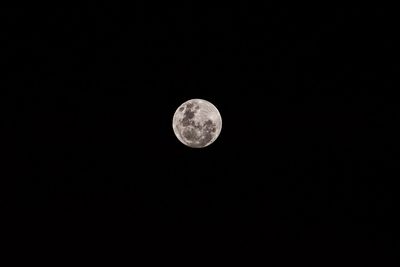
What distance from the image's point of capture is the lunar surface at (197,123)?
4.96m

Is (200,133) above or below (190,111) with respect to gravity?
below

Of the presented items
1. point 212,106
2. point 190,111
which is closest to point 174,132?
point 190,111

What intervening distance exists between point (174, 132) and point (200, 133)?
1.77 feet

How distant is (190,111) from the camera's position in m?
5.01

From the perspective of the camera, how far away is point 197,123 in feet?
16.2

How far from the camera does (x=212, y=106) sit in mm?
5148

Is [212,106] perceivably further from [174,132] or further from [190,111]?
[174,132]

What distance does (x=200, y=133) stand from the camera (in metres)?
4.95

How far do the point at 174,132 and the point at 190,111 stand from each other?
0.52 metres

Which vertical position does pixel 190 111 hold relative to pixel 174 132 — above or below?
above

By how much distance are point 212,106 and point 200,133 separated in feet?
1.85

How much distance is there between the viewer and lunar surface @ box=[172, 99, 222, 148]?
4957 mm

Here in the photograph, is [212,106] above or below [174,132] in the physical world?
above

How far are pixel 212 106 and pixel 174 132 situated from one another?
83 cm
